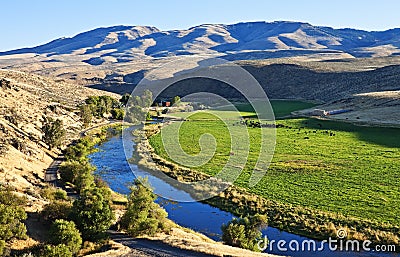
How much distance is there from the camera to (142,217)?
1214 inches

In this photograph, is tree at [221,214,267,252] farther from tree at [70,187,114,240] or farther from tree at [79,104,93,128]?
tree at [79,104,93,128]

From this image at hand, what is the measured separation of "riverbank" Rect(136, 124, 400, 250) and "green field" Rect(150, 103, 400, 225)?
1430 millimetres

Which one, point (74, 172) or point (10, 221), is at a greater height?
point (10, 221)

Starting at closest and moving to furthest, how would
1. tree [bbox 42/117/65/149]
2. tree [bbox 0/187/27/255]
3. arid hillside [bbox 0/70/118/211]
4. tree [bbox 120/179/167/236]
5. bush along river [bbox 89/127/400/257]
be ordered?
tree [bbox 0/187/27/255]
tree [bbox 120/179/167/236]
bush along river [bbox 89/127/400/257]
arid hillside [bbox 0/70/118/211]
tree [bbox 42/117/65/149]

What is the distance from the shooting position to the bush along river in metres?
30.9

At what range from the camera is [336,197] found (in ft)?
134

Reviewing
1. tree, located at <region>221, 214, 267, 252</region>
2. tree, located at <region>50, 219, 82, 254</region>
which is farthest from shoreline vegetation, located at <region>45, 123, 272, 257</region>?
tree, located at <region>221, 214, 267, 252</region>

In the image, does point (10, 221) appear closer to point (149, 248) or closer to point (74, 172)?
point (149, 248)

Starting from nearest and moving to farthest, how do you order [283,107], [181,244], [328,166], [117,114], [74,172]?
[181,244], [74,172], [328,166], [117,114], [283,107]

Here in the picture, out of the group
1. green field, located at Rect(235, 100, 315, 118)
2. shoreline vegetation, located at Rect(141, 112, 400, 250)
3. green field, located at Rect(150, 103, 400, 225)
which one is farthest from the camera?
green field, located at Rect(235, 100, 315, 118)

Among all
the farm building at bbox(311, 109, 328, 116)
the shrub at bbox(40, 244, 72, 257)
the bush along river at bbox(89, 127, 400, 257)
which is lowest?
the bush along river at bbox(89, 127, 400, 257)

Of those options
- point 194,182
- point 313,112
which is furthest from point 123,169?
point 313,112

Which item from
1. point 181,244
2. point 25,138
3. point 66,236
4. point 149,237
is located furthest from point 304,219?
point 25,138

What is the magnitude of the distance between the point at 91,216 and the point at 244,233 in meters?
12.2
